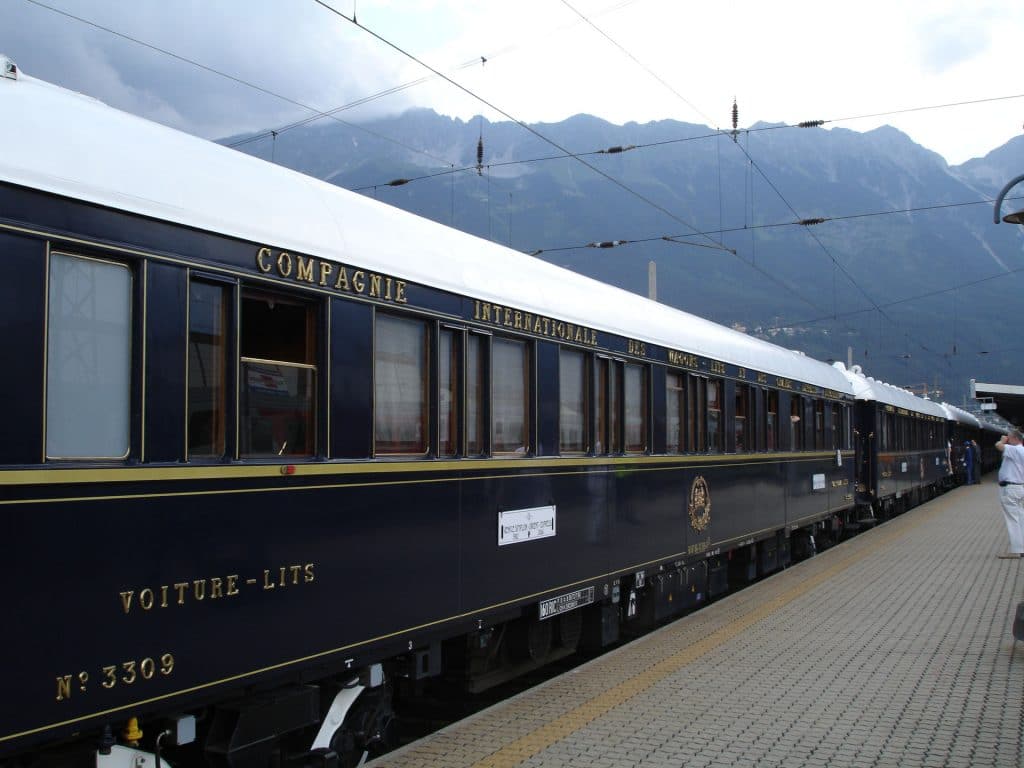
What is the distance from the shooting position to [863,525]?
22.7 metres

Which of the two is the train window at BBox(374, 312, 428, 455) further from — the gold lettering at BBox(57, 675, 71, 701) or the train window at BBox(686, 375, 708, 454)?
the train window at BBox(686, 375, 708, 454)

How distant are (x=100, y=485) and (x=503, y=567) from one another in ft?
11.3

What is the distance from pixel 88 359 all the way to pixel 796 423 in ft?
41.6

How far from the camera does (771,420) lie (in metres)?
13.6

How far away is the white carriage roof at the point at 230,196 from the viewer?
12.6 feet

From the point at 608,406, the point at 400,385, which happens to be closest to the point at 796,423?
the point at 608,406

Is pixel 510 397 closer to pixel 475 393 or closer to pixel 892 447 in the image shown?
pixel 475 393

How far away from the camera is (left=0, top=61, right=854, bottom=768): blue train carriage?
3.70m

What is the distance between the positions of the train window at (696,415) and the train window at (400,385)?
16.5 ft

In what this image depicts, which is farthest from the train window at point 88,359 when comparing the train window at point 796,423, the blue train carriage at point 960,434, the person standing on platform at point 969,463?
the person standing on platform at point 969,463

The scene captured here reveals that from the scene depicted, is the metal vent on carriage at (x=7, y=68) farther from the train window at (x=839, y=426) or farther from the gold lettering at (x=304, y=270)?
the train window at (x=839, y=426)

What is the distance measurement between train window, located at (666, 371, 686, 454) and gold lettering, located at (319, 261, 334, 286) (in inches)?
210

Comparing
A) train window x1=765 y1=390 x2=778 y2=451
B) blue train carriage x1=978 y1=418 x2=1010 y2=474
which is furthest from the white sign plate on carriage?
blue train carriage x1=978 y1=418 x2=1010 y2=474

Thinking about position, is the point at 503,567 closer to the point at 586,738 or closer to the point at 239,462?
the point at 586,738
